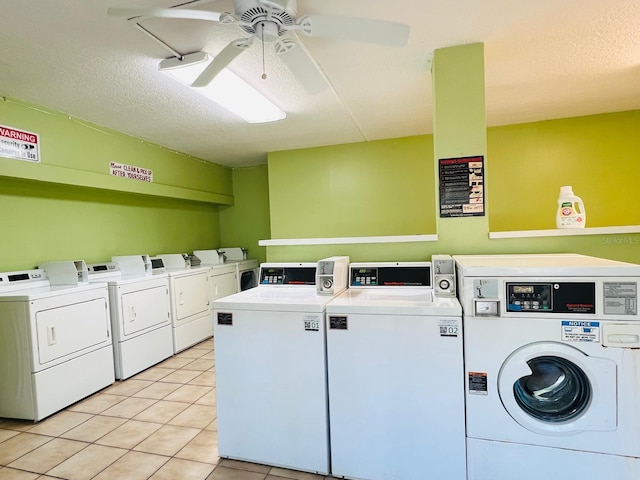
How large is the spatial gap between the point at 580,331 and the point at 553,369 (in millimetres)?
294

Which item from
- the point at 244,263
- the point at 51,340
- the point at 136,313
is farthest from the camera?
the point at 244,263

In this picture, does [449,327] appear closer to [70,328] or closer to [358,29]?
[358,29]

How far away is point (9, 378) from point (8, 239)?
1.17 metres

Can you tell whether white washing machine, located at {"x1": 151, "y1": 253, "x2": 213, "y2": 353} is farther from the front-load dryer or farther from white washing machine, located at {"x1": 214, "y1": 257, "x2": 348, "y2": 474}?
white washing machine, located at {"x1": 214, "y1": 257, "x2": 348, "y2": 474}

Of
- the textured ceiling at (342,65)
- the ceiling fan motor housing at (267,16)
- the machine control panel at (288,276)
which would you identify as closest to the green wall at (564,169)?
the textured ceiling at (342,65)

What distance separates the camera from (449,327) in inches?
65.3

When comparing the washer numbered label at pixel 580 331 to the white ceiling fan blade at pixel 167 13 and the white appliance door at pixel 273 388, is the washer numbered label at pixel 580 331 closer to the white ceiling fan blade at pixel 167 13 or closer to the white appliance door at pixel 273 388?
the white appliance door at pixel 273 388

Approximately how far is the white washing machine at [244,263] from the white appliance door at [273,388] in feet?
11.0

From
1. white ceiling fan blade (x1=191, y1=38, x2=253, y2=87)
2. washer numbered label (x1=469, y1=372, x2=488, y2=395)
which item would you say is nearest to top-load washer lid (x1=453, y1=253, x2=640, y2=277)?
washer numbered label (x1=469, y1=372, x2=488, y2=395)

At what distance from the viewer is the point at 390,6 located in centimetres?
185

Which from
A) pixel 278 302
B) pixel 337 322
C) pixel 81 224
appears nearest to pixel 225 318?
pixel 278 302

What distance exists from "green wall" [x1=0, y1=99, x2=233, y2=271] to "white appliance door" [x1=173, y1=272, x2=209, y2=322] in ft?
2.55

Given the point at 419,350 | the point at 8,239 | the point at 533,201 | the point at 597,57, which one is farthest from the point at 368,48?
the point at 8,239

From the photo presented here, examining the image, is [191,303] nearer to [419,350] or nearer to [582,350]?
[419,350]
